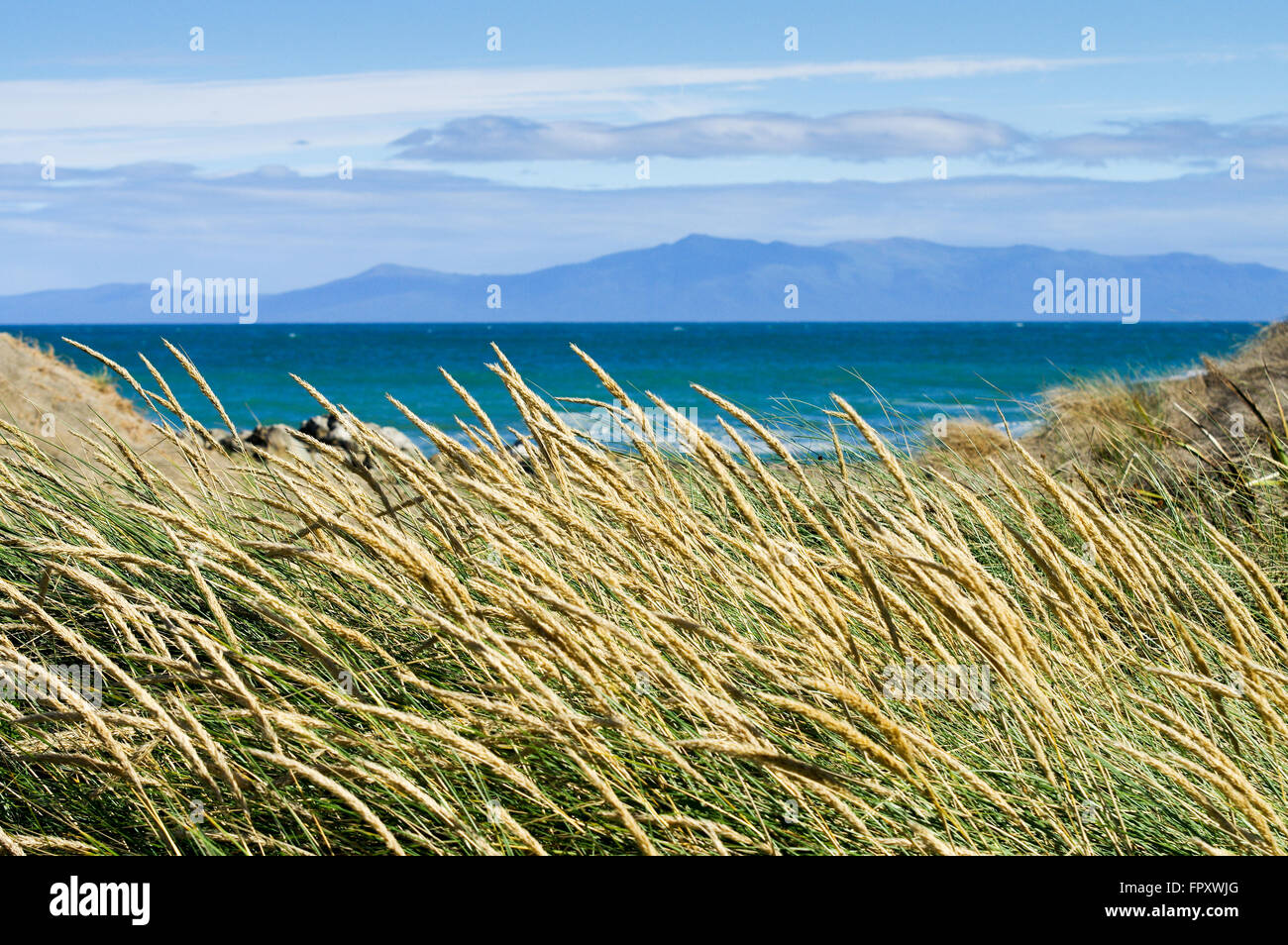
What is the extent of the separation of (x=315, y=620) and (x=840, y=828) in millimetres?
1192

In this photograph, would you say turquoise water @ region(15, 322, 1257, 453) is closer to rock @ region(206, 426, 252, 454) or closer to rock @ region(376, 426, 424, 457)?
rock @ region(376, 426, 424, 457)

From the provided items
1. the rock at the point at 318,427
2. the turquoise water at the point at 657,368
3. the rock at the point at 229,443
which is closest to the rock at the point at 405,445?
the rock at the point at 229,443

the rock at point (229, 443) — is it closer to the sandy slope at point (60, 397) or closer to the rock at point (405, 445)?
the rock at point (405, 445)

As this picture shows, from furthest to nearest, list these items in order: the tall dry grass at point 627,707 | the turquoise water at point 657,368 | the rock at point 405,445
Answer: the turquoise water at point 657,368
the rock at point 405,445
the tall dry grass at point 627,707

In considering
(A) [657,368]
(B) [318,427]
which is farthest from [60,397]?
(A) [657,368]

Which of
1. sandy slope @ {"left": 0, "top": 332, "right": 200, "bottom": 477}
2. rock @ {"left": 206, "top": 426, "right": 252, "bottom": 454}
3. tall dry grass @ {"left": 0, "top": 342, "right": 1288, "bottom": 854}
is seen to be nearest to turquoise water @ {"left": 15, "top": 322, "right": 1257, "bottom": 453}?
rock @ {"left": 206, "top": 426, "right": 252, "bottom": 454}

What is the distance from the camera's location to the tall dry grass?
1735 mm

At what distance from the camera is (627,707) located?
6.88ft

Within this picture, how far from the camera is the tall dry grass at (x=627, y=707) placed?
174 cm

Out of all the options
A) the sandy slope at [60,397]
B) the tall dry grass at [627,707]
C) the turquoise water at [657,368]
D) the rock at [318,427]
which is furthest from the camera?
the turquoise water at [657,368]

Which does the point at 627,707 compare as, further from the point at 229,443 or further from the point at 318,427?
the point at 318,427
